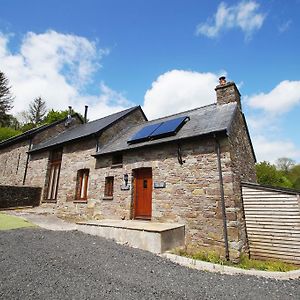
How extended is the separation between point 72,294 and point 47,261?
172cm

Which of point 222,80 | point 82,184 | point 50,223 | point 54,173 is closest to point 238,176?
point 222,80

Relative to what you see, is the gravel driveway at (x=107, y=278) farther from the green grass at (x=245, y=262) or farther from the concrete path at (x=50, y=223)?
the concrete path at (x=50, y=223)

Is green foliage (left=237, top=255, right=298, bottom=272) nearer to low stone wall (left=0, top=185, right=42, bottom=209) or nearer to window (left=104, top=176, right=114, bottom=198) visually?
window (left=104, top=176, right=114, bottom=198)

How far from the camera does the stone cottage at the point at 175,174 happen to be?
7.04 meters

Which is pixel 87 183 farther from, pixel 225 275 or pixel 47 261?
pixel 225 275

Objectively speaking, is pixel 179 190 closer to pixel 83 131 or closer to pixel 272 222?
pixel 272 222

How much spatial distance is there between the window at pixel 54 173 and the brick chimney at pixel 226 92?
9.91 metres

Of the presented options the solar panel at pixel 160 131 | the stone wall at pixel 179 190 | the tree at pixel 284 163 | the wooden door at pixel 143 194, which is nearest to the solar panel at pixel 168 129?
the solar panel at pixel 160 131

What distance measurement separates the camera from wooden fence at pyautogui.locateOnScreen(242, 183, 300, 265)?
652 centimetres

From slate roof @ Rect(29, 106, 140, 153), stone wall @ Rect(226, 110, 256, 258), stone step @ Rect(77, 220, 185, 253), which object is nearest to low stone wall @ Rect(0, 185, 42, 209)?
slate roof @ Rect(29, 106, 140, 153)

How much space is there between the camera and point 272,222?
6.88 m

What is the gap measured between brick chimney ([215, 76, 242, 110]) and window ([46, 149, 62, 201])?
991 centimetres

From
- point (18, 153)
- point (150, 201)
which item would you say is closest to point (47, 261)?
point (150, 201)

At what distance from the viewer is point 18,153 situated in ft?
53.7
